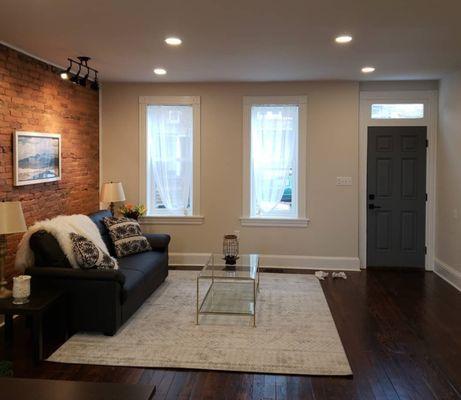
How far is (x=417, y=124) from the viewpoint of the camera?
589cm

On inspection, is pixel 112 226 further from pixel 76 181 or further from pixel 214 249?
pixel 214 249

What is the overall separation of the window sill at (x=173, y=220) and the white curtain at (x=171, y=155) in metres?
0.11

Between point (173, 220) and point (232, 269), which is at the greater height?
point (173, 220)

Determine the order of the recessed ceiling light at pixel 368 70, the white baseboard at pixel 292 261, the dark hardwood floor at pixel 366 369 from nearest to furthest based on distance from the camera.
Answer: the dark hardwood floor at pixel 366 369 < the recessed ceiling light at pixel 368 70 < the white baseboard at pixel 292 261

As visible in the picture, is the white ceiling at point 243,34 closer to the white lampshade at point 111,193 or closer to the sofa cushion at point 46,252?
the white lampshade at point 111,193

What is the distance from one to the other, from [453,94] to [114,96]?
437 cm

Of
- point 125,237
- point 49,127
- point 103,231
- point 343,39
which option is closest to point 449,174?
point 343,39

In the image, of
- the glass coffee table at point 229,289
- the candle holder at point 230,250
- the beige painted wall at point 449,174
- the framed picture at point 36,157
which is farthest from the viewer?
the beige painted wall at point 449,174

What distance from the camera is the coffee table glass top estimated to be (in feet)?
13.9

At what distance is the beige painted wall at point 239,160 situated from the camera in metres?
5.92

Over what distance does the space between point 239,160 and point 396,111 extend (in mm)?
2205

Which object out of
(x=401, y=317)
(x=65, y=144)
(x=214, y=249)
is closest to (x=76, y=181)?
(x=65, y=144)

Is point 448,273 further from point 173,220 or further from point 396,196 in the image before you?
point 173,220

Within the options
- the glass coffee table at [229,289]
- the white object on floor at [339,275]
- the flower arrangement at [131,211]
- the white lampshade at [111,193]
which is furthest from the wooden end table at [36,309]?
the white object on floor at [339,275]
